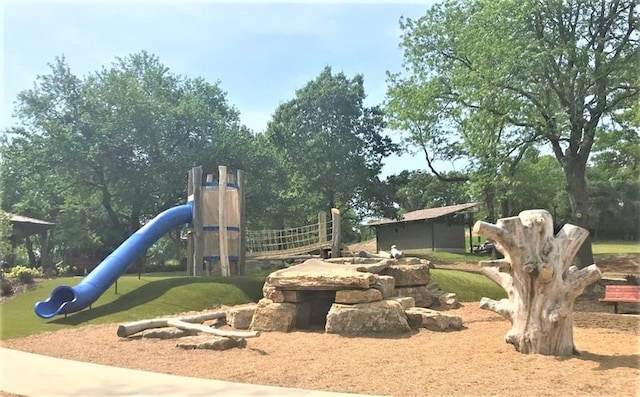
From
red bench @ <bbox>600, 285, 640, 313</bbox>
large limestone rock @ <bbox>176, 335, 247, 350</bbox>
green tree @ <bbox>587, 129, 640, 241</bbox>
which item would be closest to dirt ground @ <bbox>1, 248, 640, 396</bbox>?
large limestone rock @ <bbox>176, 335, 247, 350</bbox>

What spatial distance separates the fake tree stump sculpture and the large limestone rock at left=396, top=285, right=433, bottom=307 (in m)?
5.55

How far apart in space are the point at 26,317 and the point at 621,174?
42411 millimetres

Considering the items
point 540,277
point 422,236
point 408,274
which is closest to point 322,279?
point 408,274

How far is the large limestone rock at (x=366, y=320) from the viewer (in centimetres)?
1015

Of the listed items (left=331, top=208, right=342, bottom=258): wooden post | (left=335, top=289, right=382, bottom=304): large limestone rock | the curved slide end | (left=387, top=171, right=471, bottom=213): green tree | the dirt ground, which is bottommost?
the dirt ground

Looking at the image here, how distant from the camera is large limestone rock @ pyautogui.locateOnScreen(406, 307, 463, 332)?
10289 mm

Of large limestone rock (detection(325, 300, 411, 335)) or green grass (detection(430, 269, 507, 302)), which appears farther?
green grass (detection(430, 269, 507, 302))

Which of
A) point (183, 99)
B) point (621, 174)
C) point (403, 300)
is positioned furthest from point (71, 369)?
point (621, 174)

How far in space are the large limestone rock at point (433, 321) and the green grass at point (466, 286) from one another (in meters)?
4.92

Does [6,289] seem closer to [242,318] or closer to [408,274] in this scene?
[242,318]

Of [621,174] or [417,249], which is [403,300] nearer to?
[417,249]

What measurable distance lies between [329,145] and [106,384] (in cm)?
2635

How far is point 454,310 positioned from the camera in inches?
520

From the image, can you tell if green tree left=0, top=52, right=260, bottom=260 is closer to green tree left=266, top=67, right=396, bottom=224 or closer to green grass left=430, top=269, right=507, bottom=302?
green tree left=266, top=67, right=396, bottom=224
